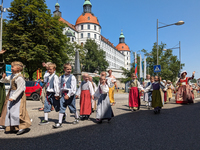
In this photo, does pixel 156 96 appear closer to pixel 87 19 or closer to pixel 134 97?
pixel 134 97

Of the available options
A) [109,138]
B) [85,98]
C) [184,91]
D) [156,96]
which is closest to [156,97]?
[156,96]

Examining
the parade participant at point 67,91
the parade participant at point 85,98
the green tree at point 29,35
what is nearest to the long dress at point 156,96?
the parade participant at point 85,98

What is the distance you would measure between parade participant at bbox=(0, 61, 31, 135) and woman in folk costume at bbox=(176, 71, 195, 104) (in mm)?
10618

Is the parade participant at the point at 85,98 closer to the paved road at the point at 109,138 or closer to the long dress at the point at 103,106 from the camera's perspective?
the long dress at the point at 103,106

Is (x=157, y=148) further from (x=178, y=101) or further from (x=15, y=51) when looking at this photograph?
(x=15, y=51)

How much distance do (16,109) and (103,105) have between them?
9.15 feet

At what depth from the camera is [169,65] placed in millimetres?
37781

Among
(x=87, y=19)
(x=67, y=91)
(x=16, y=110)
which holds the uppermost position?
(x=87, y=19)

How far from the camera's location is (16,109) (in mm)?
4879

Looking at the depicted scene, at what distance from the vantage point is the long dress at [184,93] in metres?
12.6

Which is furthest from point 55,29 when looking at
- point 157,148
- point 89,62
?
point 89,62

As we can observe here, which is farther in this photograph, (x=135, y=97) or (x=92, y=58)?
(x=92, y=58)

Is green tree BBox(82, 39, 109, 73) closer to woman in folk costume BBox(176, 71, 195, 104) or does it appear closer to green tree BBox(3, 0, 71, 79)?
green tree BBox(3, 0, 71, 79)

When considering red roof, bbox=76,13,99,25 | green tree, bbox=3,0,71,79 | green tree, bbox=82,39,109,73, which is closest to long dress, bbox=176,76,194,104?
green tree, bbox=3,0,71,79
